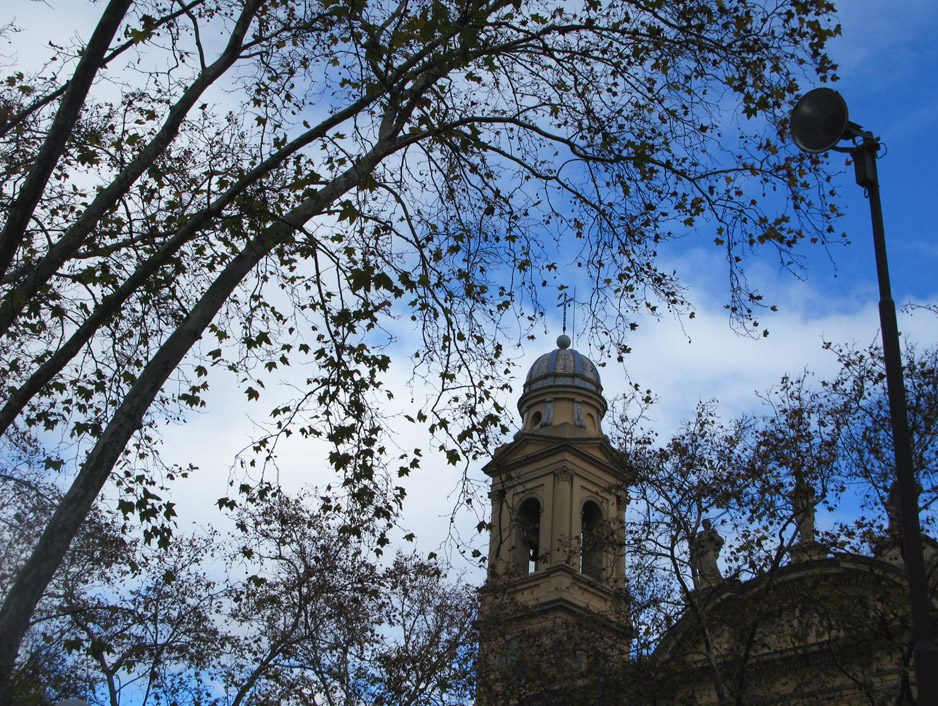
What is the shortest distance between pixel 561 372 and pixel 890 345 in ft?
86.0

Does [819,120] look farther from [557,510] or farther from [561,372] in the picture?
[561,372]

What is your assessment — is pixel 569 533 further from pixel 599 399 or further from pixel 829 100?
pixel 829 100

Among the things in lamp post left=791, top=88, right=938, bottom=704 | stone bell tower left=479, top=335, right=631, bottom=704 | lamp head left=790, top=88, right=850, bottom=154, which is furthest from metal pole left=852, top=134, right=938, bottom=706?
stone bell tower left=479, top=335, right=631, bottom=704

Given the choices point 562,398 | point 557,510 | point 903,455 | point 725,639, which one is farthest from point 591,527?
point 903,455

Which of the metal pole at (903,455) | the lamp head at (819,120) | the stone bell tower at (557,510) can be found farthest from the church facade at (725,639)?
the lamp head at (819,120)

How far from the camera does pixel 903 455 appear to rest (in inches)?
226

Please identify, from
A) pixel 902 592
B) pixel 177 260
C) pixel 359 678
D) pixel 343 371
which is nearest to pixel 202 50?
pixel 177 260

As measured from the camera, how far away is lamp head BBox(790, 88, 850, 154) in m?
6.44

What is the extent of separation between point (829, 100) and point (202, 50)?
6132mm

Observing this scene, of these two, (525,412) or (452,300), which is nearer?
(452,300)

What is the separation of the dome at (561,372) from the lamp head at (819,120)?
24.8 metres

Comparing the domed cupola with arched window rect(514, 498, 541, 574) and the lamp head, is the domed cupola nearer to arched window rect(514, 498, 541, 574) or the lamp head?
arched window rect(514, 498, 541, 574)

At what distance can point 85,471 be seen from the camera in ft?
24.2

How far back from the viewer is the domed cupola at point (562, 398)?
3164 cm
